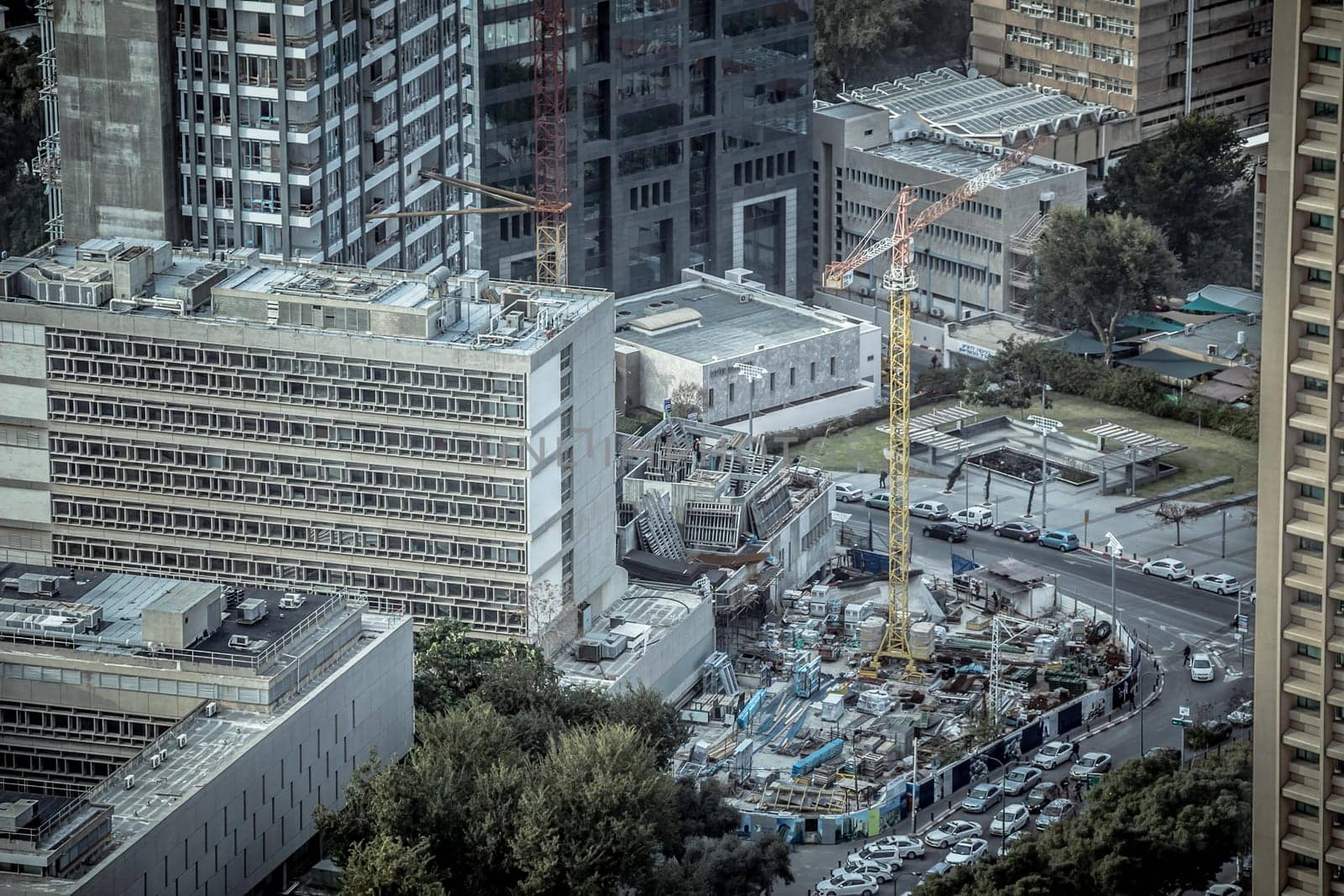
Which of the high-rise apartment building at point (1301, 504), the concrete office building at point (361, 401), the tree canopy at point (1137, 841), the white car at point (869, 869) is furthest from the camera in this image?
the concrete office building at point (361, 401)

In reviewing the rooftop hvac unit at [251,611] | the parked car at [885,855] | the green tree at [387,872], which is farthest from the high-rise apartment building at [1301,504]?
the rooftop hvac unit at [251,611]

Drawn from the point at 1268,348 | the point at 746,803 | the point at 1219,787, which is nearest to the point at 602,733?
the point at 746,803

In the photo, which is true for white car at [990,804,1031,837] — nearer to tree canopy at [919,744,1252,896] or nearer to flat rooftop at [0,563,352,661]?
tree canopy at [919,744,1252,896]

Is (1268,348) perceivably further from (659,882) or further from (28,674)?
(28,674)

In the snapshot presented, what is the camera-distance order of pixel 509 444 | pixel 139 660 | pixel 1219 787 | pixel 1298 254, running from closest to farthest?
pixel 1298 254 < pixel 139 660 < pixel 1219 787 < pixel 509 444

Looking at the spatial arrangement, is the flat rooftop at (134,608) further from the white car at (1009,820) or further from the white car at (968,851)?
the white car at (1009,820)

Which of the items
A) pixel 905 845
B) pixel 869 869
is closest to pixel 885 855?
pixel 905 845

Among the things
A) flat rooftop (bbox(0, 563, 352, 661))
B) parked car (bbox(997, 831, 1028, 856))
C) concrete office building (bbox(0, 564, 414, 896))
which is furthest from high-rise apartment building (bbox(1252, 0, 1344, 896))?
flat rooftop (bbox(0, 563, 352, 661))
